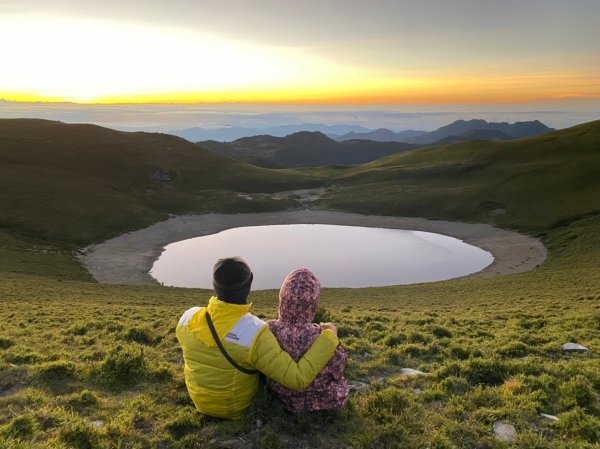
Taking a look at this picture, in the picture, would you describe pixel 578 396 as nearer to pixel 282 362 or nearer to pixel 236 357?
pixel 282 362

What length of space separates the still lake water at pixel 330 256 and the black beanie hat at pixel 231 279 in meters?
45.1

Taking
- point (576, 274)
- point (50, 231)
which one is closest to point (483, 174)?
point (576, 274)

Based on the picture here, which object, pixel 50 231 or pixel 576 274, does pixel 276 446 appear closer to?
pixel 576 274

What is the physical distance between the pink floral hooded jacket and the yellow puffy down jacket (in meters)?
0.33

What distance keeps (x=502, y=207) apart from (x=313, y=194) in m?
55.5

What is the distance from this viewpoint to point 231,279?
7.33m

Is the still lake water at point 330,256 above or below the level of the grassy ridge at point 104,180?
below

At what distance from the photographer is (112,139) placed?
153 m

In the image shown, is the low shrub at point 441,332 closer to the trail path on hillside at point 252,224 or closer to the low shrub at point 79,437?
the low shrub at point 79,437

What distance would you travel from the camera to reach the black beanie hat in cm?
732

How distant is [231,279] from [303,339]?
1.85 meters

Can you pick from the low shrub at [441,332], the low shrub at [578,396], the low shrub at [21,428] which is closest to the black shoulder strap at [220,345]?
the low shrub at [21,428]

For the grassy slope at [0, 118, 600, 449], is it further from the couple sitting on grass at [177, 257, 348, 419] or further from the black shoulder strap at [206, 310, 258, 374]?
the black shoulder strap at [206, 310, 258, 374]

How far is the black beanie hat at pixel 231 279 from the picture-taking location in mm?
7320
